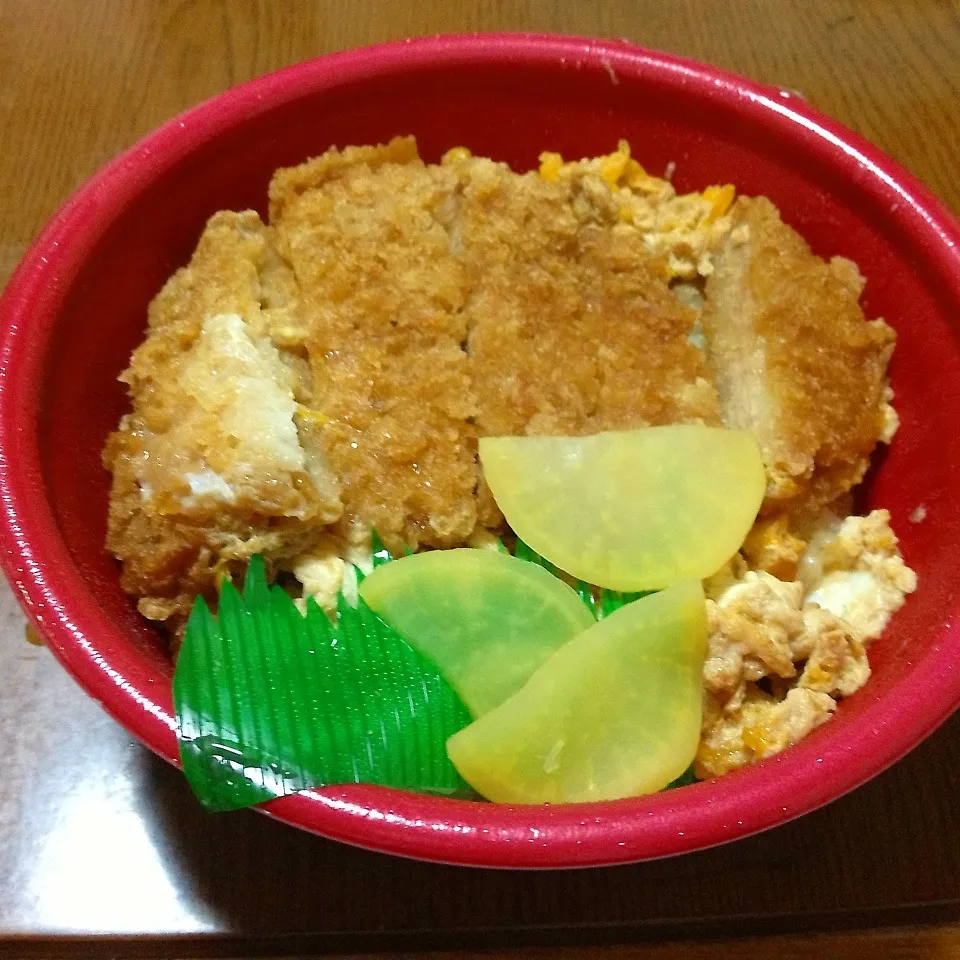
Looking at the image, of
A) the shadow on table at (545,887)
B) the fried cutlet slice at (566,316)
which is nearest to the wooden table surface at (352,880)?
the shadow on table at (545,887)

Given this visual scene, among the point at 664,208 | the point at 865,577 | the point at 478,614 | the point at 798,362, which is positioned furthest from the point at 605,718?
the point at 664,208

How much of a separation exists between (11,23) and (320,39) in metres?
0.59

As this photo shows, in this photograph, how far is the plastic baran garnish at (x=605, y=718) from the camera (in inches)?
32.8

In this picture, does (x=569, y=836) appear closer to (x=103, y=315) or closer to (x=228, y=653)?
(x=228, y=653)

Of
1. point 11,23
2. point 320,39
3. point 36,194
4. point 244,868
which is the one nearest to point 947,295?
point 244,868

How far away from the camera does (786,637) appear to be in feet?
3.13

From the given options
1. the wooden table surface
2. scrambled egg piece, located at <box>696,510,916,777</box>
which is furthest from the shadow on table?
scrambled egg piece, located at <box>696,510,916,777</box>

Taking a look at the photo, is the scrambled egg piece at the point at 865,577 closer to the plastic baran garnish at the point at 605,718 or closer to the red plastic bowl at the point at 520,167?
the red plastic bowl at the point at 520,167

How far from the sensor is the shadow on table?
3.06 ft

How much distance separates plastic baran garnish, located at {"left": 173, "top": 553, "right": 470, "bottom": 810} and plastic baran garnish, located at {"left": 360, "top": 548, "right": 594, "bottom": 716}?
0.02m

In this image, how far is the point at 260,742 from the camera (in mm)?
788

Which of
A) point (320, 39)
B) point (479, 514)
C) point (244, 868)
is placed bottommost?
point (244, 868)

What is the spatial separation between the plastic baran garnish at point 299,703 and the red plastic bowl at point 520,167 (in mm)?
32

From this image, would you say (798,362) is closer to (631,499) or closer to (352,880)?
(631,499)
